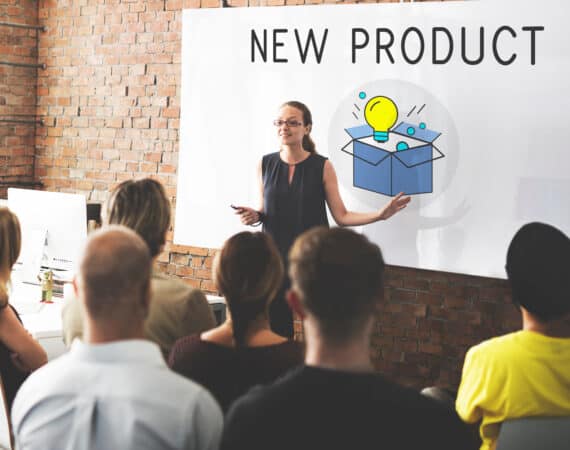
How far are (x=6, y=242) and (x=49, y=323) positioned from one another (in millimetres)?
1004

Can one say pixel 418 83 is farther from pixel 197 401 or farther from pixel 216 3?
pixel 197 401

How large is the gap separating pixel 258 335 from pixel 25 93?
5071 millimetres


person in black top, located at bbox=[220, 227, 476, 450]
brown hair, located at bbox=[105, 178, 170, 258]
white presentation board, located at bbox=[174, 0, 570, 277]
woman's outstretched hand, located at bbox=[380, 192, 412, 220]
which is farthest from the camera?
woman's outstretched hand, located at bbox=[380, 192, 412, 220]

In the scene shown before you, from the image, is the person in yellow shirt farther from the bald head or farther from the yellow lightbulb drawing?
the yellow lightbulb drawing

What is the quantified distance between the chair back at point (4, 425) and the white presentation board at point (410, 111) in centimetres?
215

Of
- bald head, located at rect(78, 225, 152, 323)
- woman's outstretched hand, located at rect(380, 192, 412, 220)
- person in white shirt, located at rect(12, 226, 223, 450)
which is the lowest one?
person in white shirt, located at rect(12, 226, 223, 450)

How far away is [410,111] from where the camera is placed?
461cm

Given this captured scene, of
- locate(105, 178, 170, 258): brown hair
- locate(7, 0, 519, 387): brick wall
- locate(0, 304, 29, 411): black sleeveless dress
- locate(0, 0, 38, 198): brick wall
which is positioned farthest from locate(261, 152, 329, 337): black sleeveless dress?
locate(0, 0, 38, 198): brick wall

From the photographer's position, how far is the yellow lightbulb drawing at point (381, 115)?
466cm

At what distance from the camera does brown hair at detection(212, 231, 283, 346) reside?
90.2 inches

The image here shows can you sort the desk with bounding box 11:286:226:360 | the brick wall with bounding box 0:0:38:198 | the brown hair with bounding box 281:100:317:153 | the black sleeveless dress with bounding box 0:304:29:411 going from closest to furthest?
1. the black sleeveless dress with bounding box 0:304:29:411
2. the desk with bounding box 11:286:226:360
3. the brown hair with bounding box 281:100:317:153
4. the brick wall with bounding box 0:0:38:198

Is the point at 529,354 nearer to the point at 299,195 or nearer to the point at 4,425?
the point at 4,425

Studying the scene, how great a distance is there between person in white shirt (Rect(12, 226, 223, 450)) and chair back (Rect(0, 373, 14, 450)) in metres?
1.26

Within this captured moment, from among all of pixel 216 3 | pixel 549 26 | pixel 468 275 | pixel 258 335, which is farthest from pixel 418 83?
pixel 258 335
